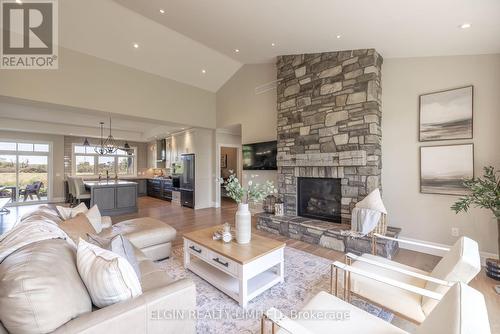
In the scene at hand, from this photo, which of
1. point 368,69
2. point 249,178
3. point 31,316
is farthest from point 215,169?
point 31,316

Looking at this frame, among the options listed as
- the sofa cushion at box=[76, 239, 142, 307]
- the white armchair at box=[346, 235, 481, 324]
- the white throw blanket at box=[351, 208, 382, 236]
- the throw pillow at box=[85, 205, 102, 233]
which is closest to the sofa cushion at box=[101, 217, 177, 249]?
the throw pillow at box=[85, 205, 102, 233]

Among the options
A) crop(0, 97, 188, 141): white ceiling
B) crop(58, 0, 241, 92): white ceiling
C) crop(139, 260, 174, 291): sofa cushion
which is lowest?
crop(139, 260, 174, 291): sofa cushion

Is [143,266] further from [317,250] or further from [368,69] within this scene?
[368,69]

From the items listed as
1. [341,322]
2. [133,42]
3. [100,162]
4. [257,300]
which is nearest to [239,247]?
[257,300]

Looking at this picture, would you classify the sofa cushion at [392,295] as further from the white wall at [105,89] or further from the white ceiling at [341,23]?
the white wall at [105,89]

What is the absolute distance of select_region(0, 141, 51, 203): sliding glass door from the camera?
7.59 meters

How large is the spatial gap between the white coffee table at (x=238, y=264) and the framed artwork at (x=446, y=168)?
2701 millimetres

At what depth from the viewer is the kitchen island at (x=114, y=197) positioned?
584 centimetres

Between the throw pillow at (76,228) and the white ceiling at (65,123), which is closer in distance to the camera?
the throw pillow at (76,228)

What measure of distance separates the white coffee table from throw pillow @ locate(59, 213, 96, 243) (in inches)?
41.6

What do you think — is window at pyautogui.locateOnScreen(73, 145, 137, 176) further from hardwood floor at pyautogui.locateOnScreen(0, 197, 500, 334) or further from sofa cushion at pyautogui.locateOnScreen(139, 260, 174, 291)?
sofa cushion at pyautogui.locateOnScreen(139, 260, 174, 291)

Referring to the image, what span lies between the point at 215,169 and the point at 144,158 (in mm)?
5627

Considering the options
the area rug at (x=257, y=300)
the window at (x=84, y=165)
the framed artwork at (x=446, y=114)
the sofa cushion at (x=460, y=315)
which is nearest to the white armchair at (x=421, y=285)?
the sofa cushion at (x=460, y=315)

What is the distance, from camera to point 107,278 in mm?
1168
